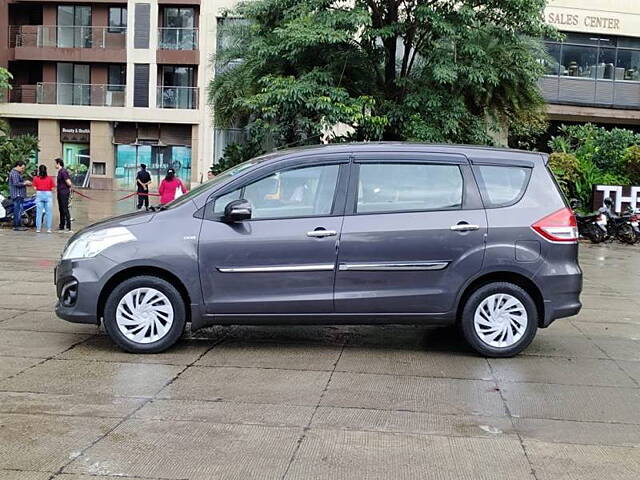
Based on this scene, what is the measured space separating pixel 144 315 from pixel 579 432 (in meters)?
3.71

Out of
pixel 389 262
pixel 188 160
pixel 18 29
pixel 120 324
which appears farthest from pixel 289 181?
pixel 18 29

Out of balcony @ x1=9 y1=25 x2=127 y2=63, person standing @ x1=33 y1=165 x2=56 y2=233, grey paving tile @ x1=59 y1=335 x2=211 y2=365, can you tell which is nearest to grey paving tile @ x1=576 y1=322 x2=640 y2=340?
grey paving tile @ x1=59 y1=335 x2=211 y2=365

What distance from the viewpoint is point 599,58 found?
36312mm

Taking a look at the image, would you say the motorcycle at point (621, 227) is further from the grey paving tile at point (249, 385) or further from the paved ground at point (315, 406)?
the grey paving tile at point (249, 385)

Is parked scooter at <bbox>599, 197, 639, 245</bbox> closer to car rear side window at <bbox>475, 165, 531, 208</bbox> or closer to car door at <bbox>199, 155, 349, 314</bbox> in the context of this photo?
car rear side window at <bbox>475, 165, 531, 208</bbox>

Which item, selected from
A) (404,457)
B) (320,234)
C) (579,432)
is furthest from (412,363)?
(404,457)

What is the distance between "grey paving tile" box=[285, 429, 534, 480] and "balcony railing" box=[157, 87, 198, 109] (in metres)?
38.3

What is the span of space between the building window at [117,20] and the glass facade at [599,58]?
875 inches

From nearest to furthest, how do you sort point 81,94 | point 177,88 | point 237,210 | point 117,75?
point 237,210 < point 177,88 < point 81,94 < point 117,75

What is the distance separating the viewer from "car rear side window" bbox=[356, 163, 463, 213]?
7.11m

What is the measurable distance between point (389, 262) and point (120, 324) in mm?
2403

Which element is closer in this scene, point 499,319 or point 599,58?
point 499,319

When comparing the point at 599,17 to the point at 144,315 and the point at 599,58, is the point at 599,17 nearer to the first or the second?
the point at 599,58

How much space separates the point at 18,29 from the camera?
43375 mm
